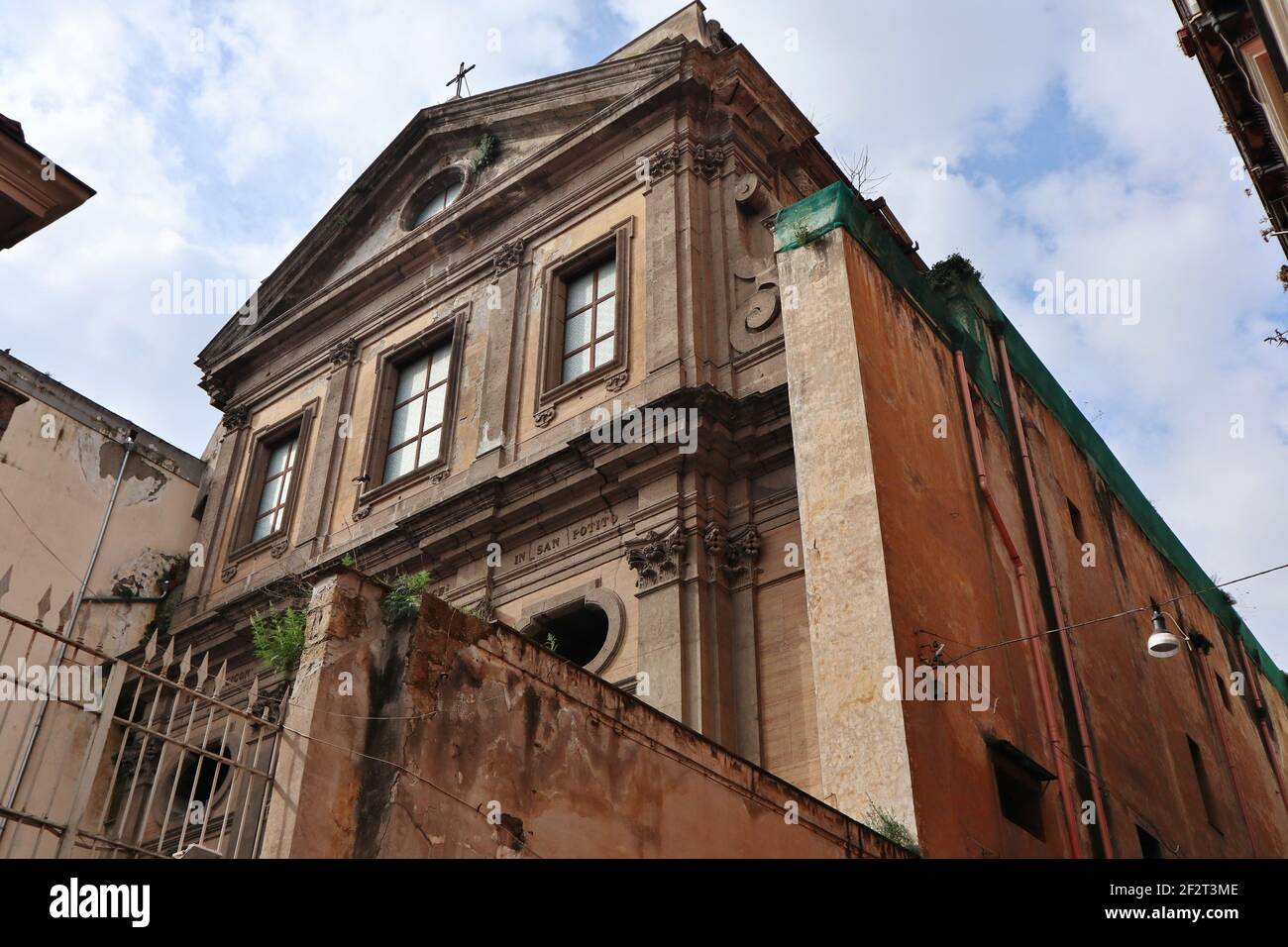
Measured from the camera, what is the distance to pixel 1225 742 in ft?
49.5

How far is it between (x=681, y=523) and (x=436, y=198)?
820 centimetres

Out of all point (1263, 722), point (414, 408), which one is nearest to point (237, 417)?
point (414, 408)

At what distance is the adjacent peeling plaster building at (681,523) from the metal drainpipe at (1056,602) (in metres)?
0.06

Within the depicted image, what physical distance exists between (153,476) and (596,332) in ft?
25.6

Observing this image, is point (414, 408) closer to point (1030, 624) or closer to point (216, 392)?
point (216, 392)

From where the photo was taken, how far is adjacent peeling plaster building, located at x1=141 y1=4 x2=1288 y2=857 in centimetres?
613

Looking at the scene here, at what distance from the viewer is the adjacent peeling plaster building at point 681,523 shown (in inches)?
241

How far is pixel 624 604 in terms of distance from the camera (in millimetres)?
11461

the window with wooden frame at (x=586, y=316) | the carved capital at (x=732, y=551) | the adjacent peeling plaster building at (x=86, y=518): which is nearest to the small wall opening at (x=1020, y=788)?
the carved capital at (x=732, y=551)

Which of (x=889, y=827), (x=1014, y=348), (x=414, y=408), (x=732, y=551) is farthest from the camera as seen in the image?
(x=414, y=408)

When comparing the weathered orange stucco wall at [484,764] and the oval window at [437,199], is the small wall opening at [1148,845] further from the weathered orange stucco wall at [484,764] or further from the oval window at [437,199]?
the oval window at [437,199]

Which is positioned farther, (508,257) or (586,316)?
(508,257)

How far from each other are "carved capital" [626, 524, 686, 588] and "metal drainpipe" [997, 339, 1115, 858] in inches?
131
